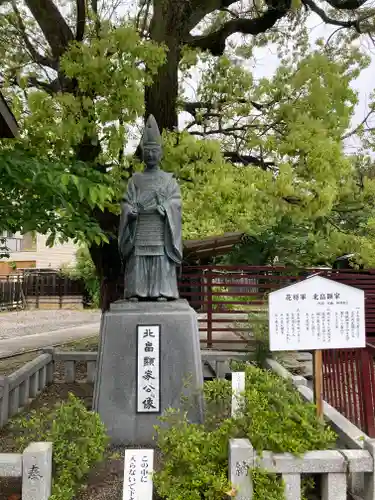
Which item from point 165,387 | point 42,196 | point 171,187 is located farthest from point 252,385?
point 42,196

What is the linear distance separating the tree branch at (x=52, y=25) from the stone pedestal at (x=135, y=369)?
534cm

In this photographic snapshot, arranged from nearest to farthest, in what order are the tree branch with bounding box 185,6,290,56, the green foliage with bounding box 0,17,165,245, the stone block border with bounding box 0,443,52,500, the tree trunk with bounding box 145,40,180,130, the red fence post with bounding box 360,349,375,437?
the stone block border with bounding box 0,443,52,500 → the red fence post with bounding box 360,349,375,437 → the green foliage with bounding box 0,17,165,245 → the tree trunk with bounding box 145,40,180,130 → the tree branch with bounding box 185,6,290,56

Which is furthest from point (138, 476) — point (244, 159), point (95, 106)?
point (244, 159)

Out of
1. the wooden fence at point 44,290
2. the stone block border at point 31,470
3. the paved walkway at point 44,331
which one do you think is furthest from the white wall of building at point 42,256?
the stone block border at point 31,470

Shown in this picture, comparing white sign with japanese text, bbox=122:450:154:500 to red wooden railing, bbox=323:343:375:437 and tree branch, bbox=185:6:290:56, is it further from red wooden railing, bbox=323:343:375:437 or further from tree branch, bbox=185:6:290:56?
tree branch, bbox=185:6:290:56

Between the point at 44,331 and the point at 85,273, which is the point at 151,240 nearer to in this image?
the point at 44,331

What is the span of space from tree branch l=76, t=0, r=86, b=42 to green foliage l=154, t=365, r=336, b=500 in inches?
264

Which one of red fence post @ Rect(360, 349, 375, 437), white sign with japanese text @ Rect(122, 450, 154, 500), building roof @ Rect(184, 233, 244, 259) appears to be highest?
building roof @ Rect(184, 233, 244, 259)

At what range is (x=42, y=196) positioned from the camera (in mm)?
4535

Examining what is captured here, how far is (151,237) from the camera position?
17.1ft

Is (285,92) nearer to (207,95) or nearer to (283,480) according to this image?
(207,95)

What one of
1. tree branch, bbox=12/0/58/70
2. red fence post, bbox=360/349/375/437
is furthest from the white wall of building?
red fence post, bbox=360/349/375/437

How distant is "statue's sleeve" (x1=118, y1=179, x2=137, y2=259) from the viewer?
5.11 meters

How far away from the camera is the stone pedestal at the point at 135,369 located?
465cm
